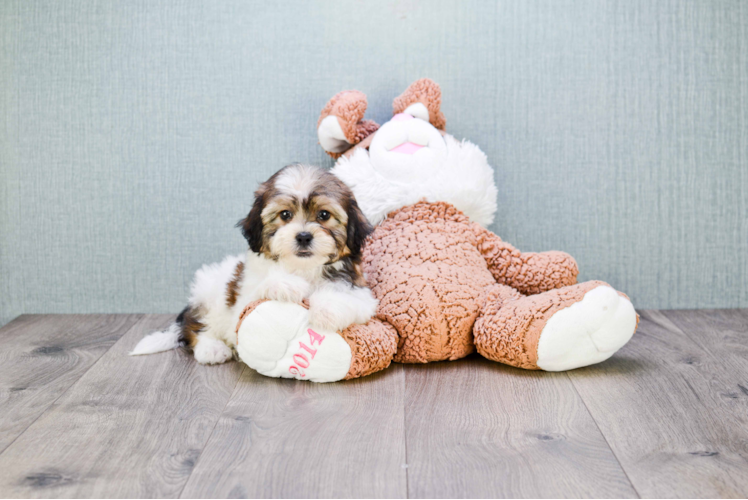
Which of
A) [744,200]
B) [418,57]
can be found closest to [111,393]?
[418,57]

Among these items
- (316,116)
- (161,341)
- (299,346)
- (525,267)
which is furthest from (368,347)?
(316,116)

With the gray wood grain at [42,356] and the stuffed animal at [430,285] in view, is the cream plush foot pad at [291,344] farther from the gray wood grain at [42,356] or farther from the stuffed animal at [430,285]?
the gray wood grain at [42,356]

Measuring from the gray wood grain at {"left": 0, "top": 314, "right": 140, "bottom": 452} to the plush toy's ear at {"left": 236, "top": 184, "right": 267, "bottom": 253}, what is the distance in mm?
711

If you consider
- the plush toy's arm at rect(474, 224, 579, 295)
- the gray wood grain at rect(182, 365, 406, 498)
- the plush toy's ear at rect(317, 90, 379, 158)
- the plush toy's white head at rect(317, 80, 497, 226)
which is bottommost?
the gray wood grain at rect(182, 365, 406, 498)

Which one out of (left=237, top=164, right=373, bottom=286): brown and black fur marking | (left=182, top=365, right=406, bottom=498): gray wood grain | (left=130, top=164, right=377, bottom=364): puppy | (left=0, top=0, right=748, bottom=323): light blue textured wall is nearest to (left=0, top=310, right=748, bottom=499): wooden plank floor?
(left=182, top=365, right=406, bottom=498): gray wood grain

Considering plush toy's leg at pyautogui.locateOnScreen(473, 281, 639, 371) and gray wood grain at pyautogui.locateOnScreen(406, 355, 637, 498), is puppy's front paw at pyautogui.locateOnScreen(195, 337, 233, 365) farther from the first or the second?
plush toy's leg at pyautogui.locateOnScreen(473, 281, 639, 371)

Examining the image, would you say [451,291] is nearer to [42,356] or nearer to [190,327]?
[190,327]

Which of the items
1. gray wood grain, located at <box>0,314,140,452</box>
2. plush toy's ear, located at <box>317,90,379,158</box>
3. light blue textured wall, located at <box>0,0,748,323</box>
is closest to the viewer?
gray wood grain, located at <box>0,314,140,452</box>

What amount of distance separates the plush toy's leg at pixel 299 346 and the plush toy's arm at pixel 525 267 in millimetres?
595

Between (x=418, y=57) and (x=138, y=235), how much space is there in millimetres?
1409

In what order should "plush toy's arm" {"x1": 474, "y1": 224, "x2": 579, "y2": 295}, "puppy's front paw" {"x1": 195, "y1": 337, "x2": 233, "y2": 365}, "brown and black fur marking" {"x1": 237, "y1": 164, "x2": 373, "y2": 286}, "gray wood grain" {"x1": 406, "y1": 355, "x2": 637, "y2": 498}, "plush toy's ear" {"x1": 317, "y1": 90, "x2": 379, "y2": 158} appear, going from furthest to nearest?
"plush toy's ear" {"x1": 317, "y1": 90, "x2": 379, "y2": 158}
"plush toy's arm" {"x1": 474, "y1": 224, "x2": 579, "y2": 295}
"puppy's front paw" {"x1": 195, "y1": 337, "x2": 233, "y2": 365}
"brown and black fur marking" {"x1": 237, "y1": 164, "x2": 373, "y2": 286}
"gray wood grain" {"x1": 406, "y1": 355, "x2": 637, "y2": 498}

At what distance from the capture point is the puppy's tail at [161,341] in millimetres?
2189

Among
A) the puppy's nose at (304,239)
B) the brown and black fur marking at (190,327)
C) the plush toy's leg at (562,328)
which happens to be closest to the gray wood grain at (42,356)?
the brown and black fur marking at (190,327)

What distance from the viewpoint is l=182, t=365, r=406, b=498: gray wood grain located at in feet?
4.20
